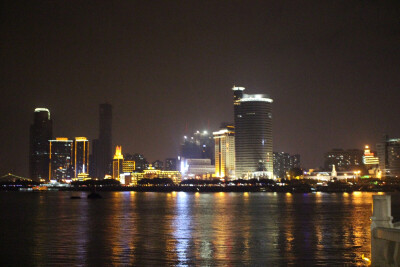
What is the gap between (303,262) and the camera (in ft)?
94.0

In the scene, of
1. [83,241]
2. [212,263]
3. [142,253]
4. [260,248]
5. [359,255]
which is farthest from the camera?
[83,241]

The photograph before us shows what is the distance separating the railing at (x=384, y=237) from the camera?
1513 centimetres

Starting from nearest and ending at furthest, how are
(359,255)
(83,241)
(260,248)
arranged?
1. (359,255)
2. (260,248)
3. (83,241)

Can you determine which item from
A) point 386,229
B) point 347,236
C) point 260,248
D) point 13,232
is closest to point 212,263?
point 260,248

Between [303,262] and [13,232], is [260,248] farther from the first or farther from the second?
[13,232]

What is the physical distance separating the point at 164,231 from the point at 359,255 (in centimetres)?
2302

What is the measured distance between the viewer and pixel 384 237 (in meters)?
15.5

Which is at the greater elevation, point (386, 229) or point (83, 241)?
point (386, 229)

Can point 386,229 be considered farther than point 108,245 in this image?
No

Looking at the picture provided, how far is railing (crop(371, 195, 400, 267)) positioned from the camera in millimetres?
15133

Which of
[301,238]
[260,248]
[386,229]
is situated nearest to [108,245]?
[260,248]

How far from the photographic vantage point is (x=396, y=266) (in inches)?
596

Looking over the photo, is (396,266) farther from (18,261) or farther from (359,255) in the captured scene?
(18,261)

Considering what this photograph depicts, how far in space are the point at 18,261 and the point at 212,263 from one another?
1147 cm
